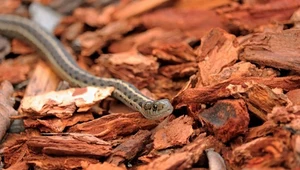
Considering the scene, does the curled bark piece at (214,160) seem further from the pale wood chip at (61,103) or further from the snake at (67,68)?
the pale wood chip at (61,103)

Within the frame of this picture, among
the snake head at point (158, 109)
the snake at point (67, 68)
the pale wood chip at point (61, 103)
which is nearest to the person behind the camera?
the snake head at point (158, 109)

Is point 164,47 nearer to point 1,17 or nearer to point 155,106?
point 155,106

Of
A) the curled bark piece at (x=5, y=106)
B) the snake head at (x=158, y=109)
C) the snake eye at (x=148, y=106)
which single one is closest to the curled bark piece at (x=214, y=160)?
the snake head at (x=158, y=109)

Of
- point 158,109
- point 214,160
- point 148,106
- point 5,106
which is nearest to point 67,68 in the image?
point 5,106

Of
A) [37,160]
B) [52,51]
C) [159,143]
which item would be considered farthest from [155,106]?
[52,51]

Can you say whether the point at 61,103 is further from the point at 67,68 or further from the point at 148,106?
the point at 67,68

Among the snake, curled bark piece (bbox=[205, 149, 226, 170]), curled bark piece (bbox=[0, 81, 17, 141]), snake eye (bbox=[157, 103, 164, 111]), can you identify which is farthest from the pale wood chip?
curled bark piece (bbox=[205, 149, 226, 170])

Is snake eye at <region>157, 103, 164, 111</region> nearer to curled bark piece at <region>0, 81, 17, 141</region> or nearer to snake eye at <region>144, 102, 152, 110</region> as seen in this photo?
snake eye at <region>144, 102, 152, 110</region>
